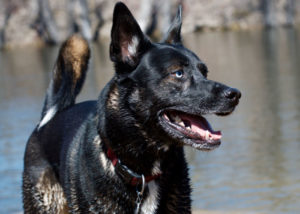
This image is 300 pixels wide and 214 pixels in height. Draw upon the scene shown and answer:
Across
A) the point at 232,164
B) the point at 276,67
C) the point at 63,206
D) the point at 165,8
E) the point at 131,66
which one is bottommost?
the point at 165,8

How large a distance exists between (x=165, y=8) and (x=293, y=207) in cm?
2714

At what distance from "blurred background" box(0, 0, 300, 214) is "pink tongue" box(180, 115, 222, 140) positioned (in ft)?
6.17

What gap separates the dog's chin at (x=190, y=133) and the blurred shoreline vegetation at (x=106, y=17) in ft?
94.3

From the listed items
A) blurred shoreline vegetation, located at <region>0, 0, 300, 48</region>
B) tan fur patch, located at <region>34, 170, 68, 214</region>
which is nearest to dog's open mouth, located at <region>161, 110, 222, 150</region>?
tan fur patch, located at <region>34, 170, 68, 214</region>

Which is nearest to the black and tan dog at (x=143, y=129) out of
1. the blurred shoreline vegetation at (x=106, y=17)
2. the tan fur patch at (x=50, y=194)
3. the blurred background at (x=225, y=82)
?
the tan fur patch at (x=50, y=194)

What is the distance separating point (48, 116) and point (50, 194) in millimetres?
715

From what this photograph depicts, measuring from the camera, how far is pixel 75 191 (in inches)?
147

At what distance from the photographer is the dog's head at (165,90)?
3.52 meters

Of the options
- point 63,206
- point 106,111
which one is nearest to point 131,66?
point 106,111

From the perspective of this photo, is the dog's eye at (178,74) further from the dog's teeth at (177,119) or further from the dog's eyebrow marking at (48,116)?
the dog's eyebrow marking at (48,116)

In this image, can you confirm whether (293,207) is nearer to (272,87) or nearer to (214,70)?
(272,87)

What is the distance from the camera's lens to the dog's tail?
468 centimetres

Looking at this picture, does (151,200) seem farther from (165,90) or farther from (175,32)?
(175,32)

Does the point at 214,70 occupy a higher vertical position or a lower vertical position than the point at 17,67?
higher
